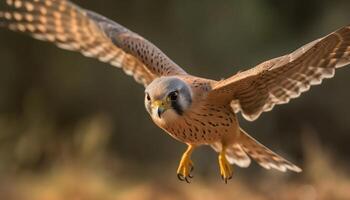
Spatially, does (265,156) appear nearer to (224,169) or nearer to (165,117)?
(224,169)

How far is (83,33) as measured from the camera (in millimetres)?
2406

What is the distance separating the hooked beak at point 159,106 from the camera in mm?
1598

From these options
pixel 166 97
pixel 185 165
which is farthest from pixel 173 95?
pixel 185 165

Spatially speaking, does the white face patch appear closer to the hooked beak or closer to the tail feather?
the hooked beak

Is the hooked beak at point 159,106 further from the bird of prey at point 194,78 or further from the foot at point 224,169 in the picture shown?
the foot at point 224,169

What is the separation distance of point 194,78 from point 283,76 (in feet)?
1.03

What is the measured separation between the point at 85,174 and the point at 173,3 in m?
1.57

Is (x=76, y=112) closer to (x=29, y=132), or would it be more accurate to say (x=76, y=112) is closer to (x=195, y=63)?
(x=29, y=132)

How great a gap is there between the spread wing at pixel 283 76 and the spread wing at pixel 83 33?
283mm

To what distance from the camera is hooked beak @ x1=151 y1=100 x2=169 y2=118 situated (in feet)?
5.24

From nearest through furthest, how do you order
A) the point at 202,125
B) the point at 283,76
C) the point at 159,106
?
1. the point at 159,106
2. the point at 202,125
3. the point at 283,76

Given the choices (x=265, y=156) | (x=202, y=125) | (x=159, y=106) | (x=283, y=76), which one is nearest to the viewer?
(x=159, y=106)

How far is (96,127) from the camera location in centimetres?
576

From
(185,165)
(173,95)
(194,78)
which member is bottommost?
(185,165)
